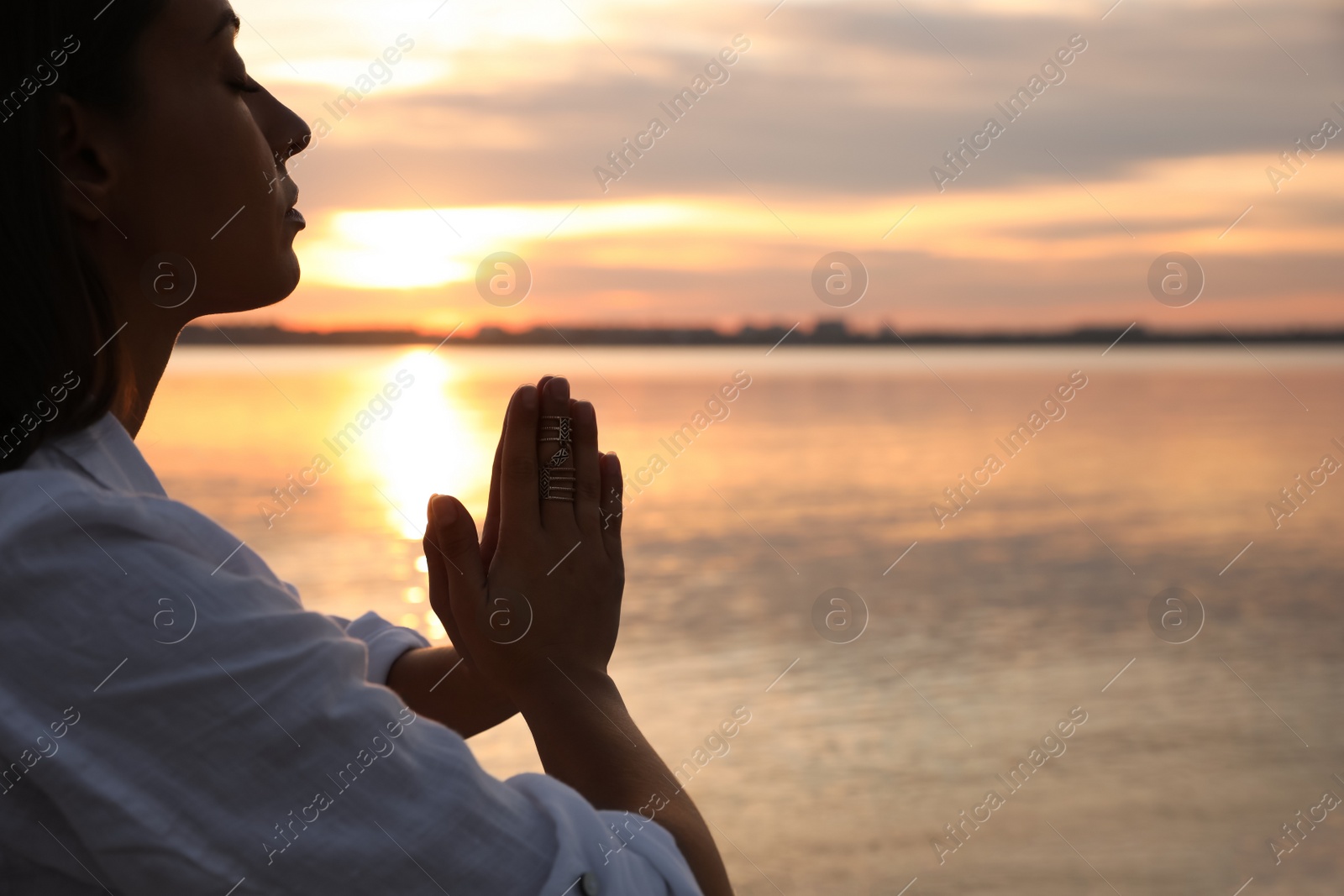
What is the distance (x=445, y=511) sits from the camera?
1.42m

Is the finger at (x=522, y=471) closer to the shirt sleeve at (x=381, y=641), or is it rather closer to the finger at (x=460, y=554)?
the finger at (x=460, y=554)

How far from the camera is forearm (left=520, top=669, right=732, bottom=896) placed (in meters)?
1.28

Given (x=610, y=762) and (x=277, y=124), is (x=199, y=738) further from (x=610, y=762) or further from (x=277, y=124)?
(x=277, y=124)

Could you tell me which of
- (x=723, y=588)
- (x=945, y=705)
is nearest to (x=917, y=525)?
(x=723, y=588)

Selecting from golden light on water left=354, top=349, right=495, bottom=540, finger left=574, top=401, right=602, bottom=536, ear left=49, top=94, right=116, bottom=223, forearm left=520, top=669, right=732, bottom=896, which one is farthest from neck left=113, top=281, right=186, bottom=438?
golden light on water left=354, top=349, right=495, bottom=540

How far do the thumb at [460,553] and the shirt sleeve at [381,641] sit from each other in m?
0.43

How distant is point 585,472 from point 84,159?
2.21 ft

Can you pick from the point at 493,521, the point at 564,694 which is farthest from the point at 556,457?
the point at 564,694

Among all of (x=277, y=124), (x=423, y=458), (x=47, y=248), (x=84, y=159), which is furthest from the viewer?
(x=423, y=458)

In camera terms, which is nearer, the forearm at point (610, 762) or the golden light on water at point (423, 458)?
the forearm at point (610, 762)

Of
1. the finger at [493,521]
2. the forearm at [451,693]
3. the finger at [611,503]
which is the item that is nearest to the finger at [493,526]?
the finger at [493,521]

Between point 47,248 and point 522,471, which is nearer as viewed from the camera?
point 47,248

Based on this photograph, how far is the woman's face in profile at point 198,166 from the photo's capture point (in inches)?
56.4

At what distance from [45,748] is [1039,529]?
64.8 ft
